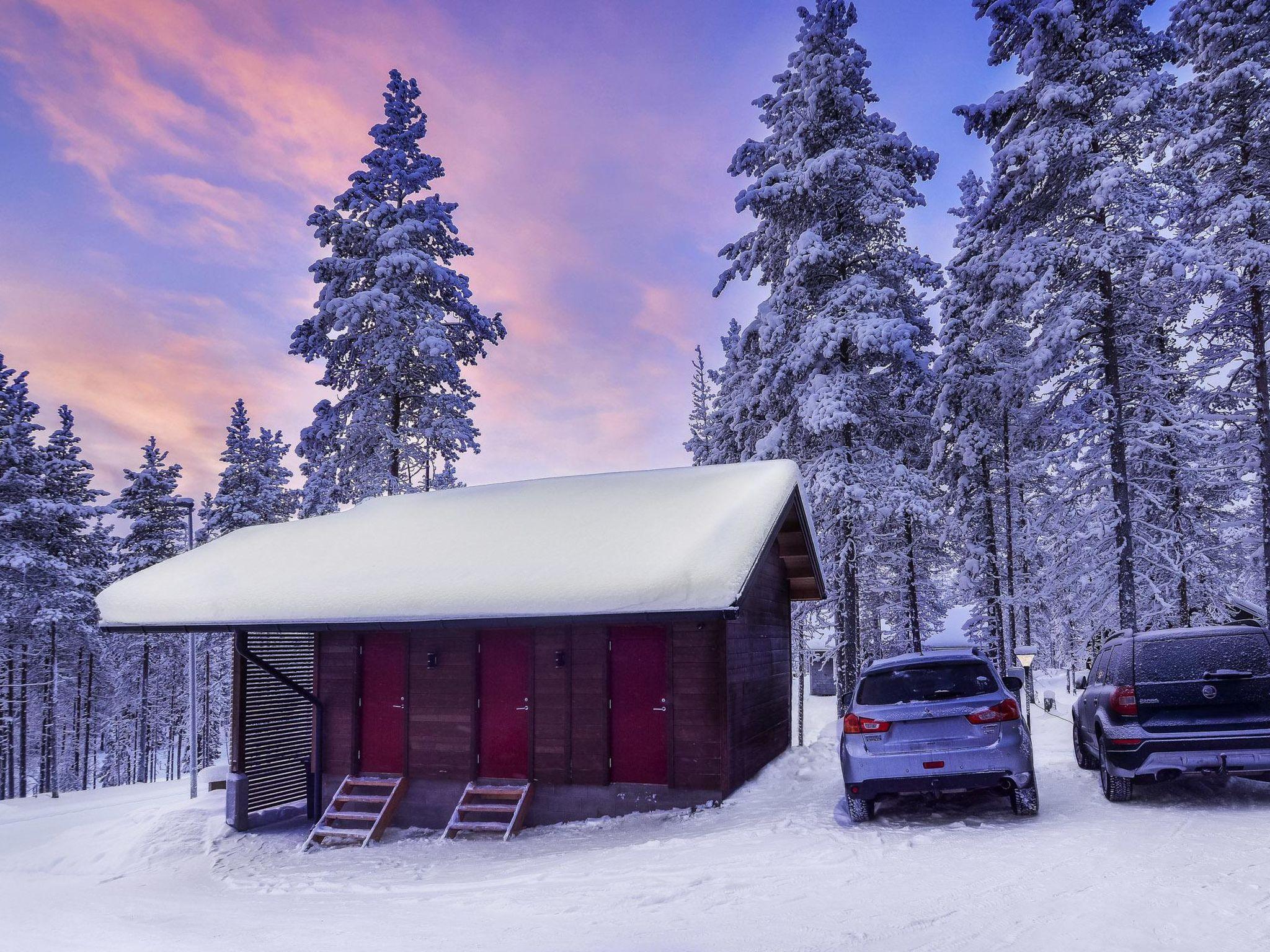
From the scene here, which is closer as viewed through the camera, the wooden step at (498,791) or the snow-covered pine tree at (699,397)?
the wooden step at (498,791)

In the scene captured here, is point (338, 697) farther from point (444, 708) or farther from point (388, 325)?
point (388, 325)

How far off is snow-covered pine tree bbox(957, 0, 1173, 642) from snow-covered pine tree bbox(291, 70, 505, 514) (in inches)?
606

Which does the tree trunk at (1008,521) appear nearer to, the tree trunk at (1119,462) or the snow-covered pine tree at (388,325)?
the tree trunk at (1119,462)

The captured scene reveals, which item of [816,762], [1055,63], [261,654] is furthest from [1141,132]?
[261,654]

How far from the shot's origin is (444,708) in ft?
42.3

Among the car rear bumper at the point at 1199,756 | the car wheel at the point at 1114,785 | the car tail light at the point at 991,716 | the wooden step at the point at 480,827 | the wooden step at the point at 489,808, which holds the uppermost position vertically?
the car tail light at the point at 991,716

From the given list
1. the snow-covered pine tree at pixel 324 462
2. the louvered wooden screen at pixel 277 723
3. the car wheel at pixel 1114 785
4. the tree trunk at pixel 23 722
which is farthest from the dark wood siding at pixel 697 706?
the tree trunk at pixel 23 722

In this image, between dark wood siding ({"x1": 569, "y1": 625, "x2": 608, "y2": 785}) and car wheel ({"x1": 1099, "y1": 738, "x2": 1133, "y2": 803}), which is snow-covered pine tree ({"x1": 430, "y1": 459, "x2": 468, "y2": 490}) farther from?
car wheel ({"x1": 1099, "y1": 738, "x2": 1133, "y2": 803})

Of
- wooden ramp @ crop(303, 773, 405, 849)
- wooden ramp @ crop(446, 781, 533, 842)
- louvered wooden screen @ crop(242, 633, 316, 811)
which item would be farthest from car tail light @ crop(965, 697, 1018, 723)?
louvered wooden screen @ crop(242, 633, 316, 811)

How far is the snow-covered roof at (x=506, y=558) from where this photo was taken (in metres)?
10.1

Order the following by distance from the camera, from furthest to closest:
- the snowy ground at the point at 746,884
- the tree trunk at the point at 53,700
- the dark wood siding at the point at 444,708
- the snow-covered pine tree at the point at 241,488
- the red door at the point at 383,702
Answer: the snow-covered pine tree at the point at 241,488, the tree trunk at the point at 53,700, the red door at the point at 383,702, the dark wood siding at the point at 444,708, the snowy ground at the point at 746,884

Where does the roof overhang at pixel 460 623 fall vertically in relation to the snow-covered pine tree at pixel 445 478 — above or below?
below

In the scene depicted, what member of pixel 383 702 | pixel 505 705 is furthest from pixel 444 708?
pixel 383 702

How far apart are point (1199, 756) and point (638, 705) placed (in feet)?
22.8
